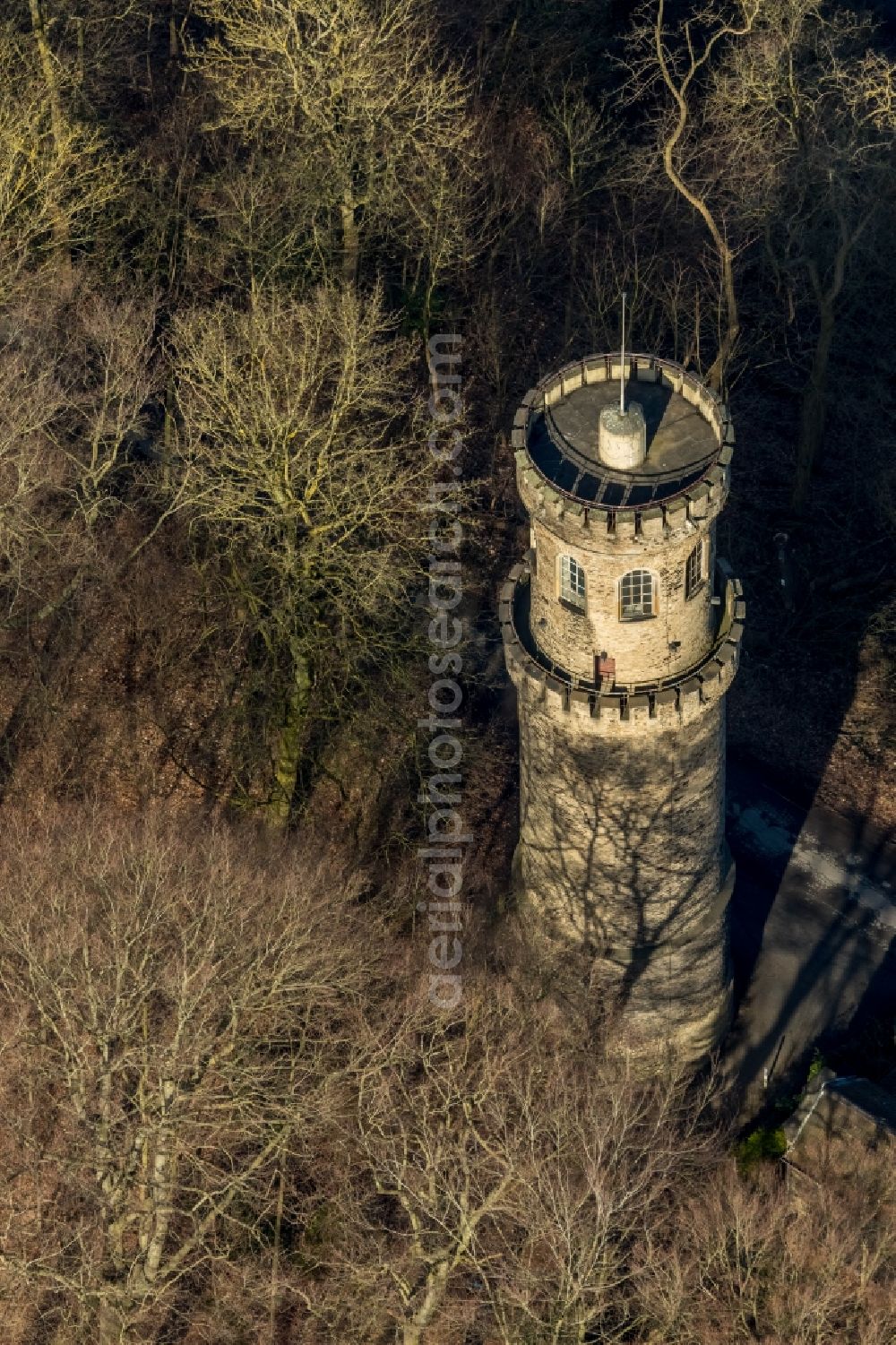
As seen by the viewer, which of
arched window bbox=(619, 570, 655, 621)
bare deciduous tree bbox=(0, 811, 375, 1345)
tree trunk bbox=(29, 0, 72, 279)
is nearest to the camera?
arched window bbox=(619, 570, 655, 621)

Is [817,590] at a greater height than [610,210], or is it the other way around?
[610,210]

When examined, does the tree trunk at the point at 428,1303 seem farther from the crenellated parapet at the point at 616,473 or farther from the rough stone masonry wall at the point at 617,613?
the crenellated parapet at the point at 616,473

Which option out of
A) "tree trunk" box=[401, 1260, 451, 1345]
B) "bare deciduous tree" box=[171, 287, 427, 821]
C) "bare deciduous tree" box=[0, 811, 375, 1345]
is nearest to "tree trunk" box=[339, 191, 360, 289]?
"bare deciduous tree" box=[171, 287, 427, 821]

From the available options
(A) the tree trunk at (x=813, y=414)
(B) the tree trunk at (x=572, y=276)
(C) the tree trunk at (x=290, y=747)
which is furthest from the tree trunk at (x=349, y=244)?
(A) the tree trunk at (x=813, y=414)

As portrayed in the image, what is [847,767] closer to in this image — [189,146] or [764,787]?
[764,787]

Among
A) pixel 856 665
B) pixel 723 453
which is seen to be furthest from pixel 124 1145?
pixel 856 665

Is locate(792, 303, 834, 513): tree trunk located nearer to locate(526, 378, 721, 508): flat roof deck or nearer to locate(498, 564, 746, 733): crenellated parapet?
locate(498, 564, 746, 733): crenellated parapet
